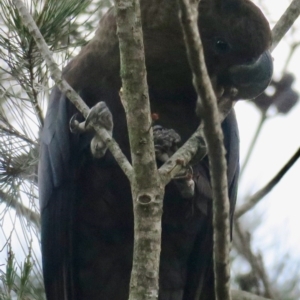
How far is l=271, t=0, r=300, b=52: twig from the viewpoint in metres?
2.28

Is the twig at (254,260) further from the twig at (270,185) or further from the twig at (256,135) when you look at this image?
the twig at (256,135)

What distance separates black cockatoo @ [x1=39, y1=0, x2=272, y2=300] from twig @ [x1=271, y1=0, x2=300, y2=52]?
0.08 m

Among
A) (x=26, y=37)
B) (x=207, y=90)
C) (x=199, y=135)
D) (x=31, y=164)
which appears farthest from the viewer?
(x=31, y=164)

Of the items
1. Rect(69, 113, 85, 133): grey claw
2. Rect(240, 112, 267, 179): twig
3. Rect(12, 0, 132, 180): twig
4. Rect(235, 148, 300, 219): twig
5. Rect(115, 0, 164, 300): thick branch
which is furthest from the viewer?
Rect(240, 112, 267, 179): twig

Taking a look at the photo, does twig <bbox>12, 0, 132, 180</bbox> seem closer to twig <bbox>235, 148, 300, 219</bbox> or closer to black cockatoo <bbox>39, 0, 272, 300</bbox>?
black cockatoo <bbox>39, 0, 272, 300</bbox>

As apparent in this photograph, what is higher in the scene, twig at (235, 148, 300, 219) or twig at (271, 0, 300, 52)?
twig at (271, 0, 300, 52)

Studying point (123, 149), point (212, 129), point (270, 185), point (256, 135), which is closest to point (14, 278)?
point (123, 149)

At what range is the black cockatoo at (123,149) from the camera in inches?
95.0

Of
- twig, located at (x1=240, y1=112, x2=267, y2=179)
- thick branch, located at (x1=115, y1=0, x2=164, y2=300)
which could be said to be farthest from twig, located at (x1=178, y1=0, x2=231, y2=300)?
twig, located at (x1=240, y1=112, x2=267, y2=179)

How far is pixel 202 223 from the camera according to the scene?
2.55 meters

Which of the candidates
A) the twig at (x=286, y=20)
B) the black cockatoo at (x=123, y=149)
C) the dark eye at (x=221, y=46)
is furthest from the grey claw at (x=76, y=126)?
the twig at (x=286, y=20)

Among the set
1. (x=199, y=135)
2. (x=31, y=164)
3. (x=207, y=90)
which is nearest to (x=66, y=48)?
(x=31, y=164)

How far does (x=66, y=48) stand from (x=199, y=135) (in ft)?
2.97

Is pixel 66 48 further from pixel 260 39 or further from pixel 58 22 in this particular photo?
pixel 260 39
